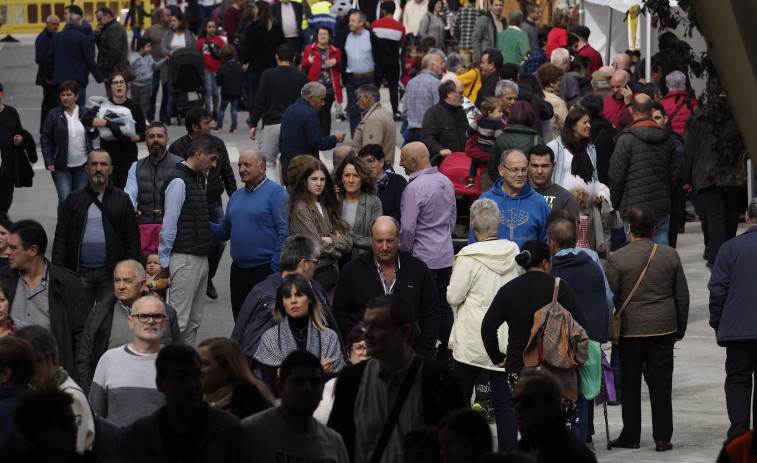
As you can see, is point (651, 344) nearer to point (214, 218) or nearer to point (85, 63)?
point (214, 218)

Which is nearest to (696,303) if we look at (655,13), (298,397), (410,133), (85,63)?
(410,133)

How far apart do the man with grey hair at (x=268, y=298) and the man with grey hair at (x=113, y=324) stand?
46cm

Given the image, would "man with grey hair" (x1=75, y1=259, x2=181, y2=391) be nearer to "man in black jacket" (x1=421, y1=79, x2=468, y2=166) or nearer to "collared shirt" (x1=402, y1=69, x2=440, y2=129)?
"man in black jacket" (x1=421, y1=79, x2=468, y2=166)

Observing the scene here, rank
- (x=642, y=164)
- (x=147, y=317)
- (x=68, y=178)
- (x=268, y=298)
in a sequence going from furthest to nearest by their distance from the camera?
(x=68, y=178) < (x=642, y=164) < (x=268, y=298) < (x=147, y=317)

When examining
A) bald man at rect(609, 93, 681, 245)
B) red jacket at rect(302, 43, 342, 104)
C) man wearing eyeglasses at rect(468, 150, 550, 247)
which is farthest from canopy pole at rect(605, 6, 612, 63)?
man wearing eyeglasses at rect(468, 150, 550, 247)

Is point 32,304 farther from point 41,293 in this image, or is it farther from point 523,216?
point 523,216

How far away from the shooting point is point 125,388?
8039 millimetres

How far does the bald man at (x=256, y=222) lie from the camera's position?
38.2 ft

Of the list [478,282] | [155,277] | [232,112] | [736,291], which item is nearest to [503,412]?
[478,282]

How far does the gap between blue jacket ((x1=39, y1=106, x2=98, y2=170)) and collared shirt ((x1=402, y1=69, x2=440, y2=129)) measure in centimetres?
425

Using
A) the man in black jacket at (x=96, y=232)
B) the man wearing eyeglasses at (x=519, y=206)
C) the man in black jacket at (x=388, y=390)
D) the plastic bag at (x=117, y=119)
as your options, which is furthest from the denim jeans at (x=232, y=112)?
the man in black jacket at (x=388, y=390)

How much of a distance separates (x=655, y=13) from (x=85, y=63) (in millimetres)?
15482

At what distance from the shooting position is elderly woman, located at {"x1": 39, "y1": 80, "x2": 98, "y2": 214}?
1520cm

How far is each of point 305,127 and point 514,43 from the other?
922 cm
